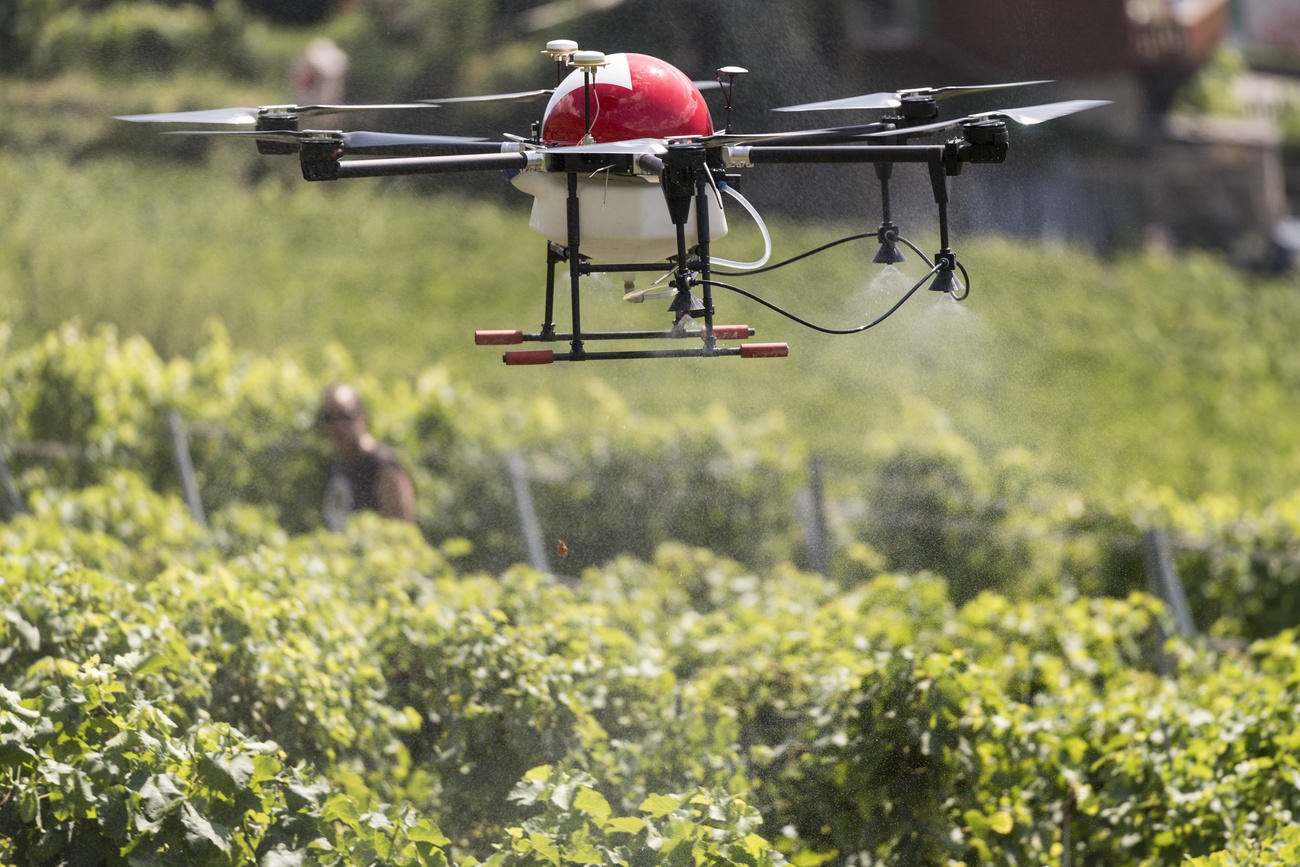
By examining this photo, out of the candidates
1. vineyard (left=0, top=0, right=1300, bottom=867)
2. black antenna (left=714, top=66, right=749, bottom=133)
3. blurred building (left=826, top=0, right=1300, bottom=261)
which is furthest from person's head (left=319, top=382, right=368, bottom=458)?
blurred building (left=826, top=0, right=1300, bottom=261)

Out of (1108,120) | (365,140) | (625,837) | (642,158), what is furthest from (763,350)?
(1108,120)

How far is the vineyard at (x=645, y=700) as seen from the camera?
332cm

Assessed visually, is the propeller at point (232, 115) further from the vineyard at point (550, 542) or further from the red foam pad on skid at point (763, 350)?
the red foam pad on skid at point (763, 350)

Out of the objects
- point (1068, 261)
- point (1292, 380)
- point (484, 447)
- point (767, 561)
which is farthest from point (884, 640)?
point (1068, 261)

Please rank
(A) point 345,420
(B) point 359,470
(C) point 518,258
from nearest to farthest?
(A) point 345,420 < (B) point 359,470 < (C) point 518,258

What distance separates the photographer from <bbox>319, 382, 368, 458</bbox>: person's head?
789 centimetres

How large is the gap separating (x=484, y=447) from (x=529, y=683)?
4.37 m

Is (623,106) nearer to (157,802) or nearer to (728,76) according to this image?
(728,76)

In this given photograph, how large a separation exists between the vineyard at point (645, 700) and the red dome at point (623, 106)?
1.65m

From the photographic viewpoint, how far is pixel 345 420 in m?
7.89

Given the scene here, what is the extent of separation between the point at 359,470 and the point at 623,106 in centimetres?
467

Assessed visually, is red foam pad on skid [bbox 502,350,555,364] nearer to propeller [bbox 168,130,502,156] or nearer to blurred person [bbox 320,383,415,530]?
propeller [bbox 168,130,502,156]

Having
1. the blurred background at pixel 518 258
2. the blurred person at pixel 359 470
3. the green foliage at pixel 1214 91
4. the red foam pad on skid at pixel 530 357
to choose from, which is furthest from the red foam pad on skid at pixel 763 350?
the green foliage at pixel 1214 91

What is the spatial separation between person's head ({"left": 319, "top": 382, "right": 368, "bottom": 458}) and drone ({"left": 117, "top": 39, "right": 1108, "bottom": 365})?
407 cm
